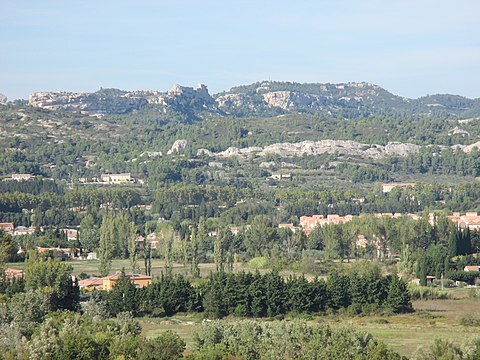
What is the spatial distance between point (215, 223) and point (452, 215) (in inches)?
954

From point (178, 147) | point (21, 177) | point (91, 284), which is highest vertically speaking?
point (178, 147)

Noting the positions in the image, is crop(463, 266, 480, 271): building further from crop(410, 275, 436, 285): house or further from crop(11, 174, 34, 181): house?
crop(11, 174, 34, 181): house

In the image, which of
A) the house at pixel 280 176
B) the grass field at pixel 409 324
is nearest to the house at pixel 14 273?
the grass field at pixel 409 324

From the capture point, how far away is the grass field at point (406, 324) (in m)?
46.5

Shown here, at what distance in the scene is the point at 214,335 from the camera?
42219 millimetres

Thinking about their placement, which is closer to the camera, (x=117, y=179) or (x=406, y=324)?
(x=406, y=324)

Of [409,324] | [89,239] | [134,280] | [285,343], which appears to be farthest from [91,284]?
[285,343]

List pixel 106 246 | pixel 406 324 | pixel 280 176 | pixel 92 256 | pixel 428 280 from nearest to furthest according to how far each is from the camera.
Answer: pixel 406 324, pixel 428 280, pixel 106 246, pixel 92 256, pixel 280 176

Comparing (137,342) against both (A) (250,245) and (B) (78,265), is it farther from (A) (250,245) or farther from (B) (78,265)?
(A) (250,245)

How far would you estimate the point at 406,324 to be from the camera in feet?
172

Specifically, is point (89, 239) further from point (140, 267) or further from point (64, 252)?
point (140, 267)

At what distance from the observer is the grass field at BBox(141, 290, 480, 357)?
46531 mm

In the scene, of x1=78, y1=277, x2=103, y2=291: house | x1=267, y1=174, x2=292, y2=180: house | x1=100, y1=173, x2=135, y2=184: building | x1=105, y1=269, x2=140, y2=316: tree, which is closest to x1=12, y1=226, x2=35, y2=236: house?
x1=78, y1=277, x2=103, y2=291: house

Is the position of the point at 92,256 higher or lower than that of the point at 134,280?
lower
